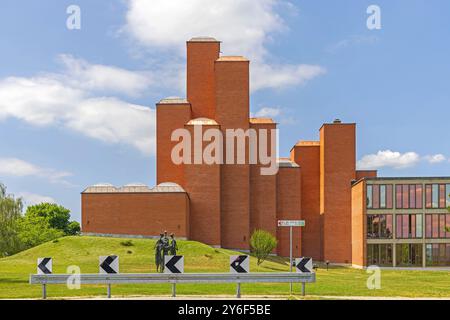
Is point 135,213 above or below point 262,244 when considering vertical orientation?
above

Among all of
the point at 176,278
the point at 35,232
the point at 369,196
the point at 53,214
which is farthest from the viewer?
the point at 53,214

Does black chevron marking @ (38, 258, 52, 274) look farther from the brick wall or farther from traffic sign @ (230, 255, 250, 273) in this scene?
the brick wall

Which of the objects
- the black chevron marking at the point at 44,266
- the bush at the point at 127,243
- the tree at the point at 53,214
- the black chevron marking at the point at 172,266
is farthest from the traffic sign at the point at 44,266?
the tree at the point at 53,214

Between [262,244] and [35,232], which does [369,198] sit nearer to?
[262,244]

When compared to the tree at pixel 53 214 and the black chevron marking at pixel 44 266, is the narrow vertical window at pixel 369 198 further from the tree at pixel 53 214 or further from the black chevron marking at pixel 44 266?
the tree at pixel 53 214

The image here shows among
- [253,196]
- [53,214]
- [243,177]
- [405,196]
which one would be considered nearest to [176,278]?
[243,177]

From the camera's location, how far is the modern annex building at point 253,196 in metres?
65.1

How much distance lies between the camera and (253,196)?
7475 cm

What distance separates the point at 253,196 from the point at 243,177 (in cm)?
357

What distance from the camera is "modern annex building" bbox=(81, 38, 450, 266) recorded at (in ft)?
214

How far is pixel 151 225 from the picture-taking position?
64625 mm
